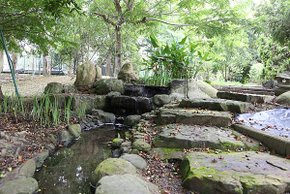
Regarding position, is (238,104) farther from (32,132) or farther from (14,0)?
(14,0)

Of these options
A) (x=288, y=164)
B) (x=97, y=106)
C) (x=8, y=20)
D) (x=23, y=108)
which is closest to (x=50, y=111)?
(x=23, y=108)

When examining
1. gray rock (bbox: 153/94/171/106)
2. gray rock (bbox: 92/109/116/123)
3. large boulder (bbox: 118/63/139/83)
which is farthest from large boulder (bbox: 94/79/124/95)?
gray rock (bbox: 153/94/171/106)

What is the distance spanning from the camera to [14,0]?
12.2 ft

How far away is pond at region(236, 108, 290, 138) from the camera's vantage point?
391 centimetres

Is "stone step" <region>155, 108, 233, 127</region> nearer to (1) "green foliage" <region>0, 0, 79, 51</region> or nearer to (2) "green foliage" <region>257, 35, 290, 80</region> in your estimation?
(1) "green foliage" <region>0, 0, 79, 51</region>

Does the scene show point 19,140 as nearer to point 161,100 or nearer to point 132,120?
point 132,120

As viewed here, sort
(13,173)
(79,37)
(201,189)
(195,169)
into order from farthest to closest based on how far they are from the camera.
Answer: (79,37) < (13,173) < (195,169) < (201,189)

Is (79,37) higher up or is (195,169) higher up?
(79,37)

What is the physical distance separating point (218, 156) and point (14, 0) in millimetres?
3609

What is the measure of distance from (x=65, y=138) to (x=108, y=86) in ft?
10.4

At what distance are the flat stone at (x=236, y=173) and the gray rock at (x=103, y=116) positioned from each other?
11.9 feet

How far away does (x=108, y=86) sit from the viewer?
24.4ft

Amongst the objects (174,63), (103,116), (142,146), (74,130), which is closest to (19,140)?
(74,130)

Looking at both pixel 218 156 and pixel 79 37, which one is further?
pixel 79 37
